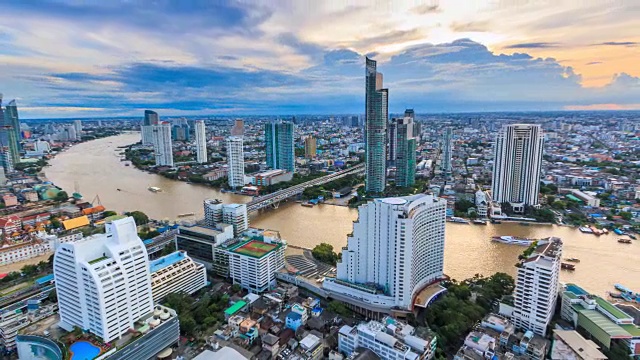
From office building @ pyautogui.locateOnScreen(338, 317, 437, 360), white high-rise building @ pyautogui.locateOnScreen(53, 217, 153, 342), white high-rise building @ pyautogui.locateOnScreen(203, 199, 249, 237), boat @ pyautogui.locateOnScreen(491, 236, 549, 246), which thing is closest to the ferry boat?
boat @ pyautogui.locateOnScreen(491, 236, 549, 246)

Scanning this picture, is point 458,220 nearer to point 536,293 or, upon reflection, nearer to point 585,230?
point 585,230

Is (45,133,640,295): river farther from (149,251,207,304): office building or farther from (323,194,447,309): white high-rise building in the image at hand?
(149,251,207,304): office building

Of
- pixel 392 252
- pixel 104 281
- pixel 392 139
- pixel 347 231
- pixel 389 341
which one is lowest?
pixel 347 231

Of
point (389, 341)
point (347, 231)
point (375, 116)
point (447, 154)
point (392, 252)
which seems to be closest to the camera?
point (389, 341)

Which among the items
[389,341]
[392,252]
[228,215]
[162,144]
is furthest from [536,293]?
[162,144]

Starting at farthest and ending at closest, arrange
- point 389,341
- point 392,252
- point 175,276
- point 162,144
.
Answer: point 162,144 → point 175,276 → point 392,252 → point 389,341

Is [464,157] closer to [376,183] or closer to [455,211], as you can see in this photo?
[376,183]
